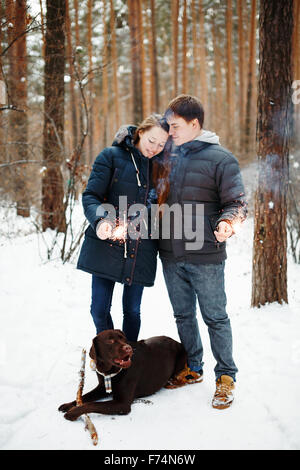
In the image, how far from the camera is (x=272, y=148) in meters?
3.72

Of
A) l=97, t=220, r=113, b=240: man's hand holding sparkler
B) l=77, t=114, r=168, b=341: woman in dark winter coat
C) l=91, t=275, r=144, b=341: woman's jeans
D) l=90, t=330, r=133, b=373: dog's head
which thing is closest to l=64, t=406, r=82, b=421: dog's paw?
l=90, t=330, r=133, b=373: dog's head

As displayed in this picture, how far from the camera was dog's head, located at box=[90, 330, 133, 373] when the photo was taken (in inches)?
85.9

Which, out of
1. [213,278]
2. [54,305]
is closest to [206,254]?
[213,278]

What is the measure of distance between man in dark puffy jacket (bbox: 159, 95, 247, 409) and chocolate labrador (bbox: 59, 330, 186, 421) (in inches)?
17.6

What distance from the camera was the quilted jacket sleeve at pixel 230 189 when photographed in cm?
226

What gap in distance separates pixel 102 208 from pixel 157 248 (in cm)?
57

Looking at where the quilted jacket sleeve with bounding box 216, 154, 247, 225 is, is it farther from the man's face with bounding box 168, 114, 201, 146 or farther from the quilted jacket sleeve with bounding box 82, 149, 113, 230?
the quilted jacket sleeve with bounding box 82, 149, 113, 230

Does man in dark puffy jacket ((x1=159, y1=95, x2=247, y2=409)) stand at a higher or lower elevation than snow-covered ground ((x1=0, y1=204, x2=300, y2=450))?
higher

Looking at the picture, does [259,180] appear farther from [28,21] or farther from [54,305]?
[28,21]

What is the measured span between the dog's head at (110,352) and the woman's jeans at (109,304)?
14.3 inches

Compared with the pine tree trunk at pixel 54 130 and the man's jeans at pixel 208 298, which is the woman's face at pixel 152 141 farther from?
the pine tree trunk at pixel 54 130

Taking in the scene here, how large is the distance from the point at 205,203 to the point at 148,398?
1.49m

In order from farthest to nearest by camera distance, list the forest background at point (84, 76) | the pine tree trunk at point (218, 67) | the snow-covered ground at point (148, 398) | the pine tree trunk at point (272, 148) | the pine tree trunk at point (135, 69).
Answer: the pine tree trunk at point (218, 67) → the pine tree trunk at point (135, 69) → the forest background at point (84, 76) → the pine tree trunk at point (272, 148) → the snow-covered ground at point (148, 398)

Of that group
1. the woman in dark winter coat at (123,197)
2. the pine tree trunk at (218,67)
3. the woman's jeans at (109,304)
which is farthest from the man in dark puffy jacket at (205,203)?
the pine tree trunk at (218,67)
